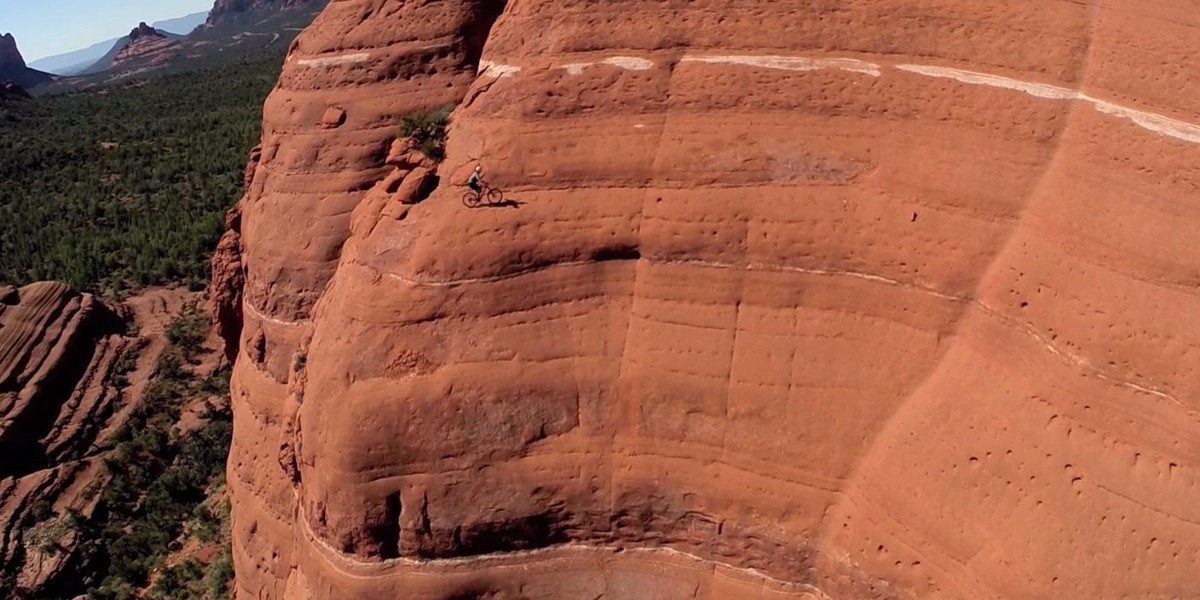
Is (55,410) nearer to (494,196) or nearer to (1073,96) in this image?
(494,196)

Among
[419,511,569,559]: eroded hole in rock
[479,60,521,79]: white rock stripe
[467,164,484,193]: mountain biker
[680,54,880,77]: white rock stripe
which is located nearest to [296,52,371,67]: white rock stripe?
[479,60,521,79]: white rock stripe

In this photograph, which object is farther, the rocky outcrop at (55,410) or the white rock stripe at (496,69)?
the rocky outcrop at (55,410)

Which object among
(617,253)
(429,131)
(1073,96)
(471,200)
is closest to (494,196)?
(471,200)

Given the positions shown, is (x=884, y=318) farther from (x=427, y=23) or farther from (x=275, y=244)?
(x=275, y=244)

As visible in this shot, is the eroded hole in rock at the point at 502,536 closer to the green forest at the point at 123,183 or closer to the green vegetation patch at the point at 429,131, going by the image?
the green vegetation patch at the point at 429,131

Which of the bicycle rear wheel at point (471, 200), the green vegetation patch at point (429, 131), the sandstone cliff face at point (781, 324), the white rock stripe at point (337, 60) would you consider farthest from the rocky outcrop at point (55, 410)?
the bicycle rear wheel at point (471, 200)

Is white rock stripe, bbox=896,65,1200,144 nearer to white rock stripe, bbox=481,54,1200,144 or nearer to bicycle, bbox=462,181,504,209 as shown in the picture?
white rock stripe, bbox=481,54,1200,144

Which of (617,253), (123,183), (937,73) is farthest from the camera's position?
(123,183)
